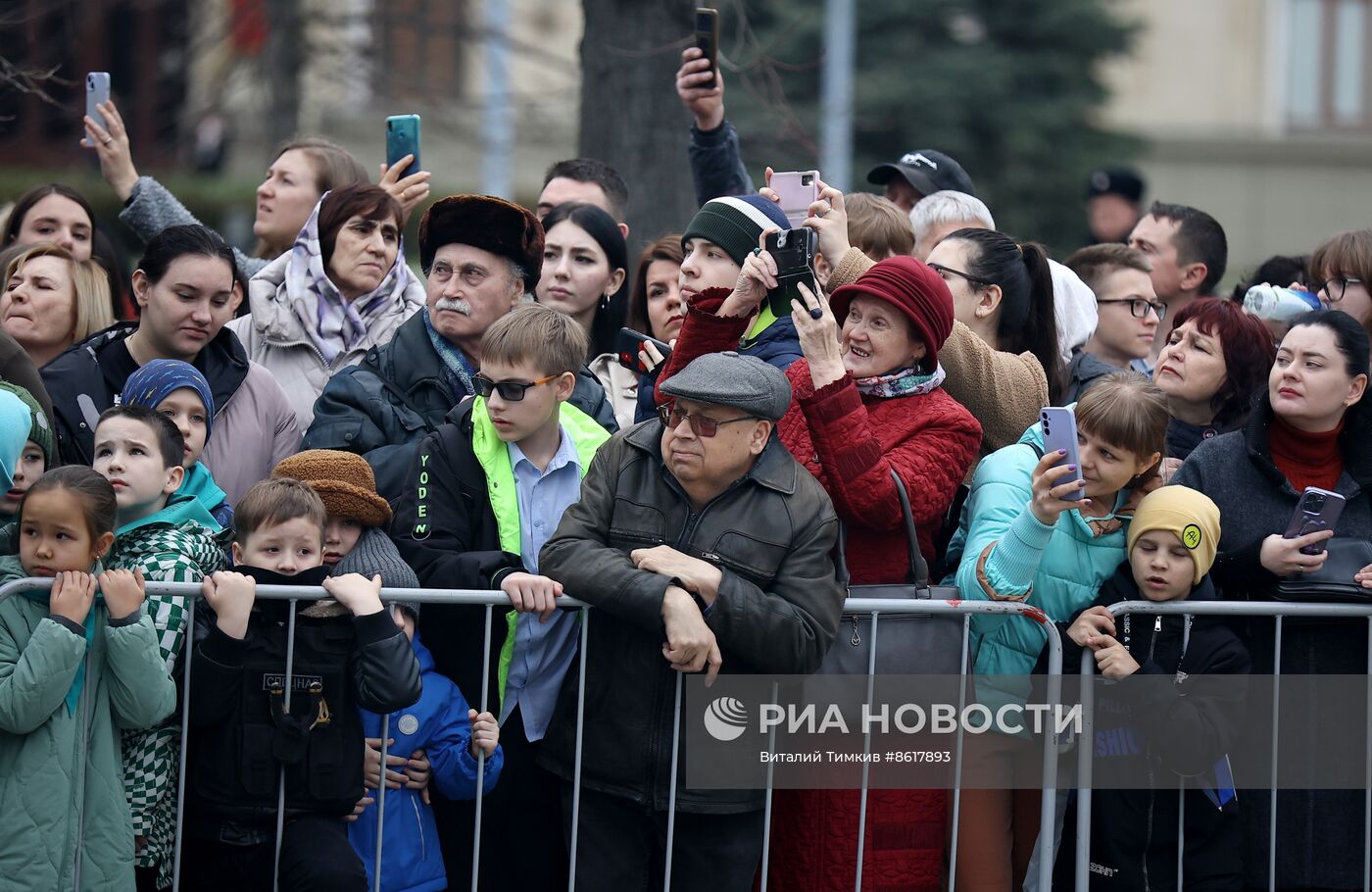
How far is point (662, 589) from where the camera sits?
4.30m

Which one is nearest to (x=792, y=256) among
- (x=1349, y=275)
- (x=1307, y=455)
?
(x=1307, y=455)

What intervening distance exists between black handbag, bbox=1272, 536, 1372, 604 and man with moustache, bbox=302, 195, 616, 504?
2078 mm

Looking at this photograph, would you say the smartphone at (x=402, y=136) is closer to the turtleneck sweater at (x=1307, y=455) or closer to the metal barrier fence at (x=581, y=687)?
the metal barrier fence at (x=581, y=687)

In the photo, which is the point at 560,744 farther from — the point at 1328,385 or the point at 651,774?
the point at 1328,385

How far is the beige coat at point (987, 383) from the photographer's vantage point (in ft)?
17.2

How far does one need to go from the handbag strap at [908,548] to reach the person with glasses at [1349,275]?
2.13m

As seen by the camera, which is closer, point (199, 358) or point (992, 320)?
point (199, 358)

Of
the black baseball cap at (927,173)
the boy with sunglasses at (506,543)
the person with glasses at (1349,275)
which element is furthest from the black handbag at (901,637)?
the black baseball cap at (927,173)

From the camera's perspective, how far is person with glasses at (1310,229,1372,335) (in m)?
5.89

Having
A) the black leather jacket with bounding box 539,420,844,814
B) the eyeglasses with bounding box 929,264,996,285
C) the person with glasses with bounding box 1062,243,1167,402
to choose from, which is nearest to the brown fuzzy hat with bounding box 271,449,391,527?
the black leather jacket with bounding box 539,420,844,814

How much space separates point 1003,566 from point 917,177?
259cm

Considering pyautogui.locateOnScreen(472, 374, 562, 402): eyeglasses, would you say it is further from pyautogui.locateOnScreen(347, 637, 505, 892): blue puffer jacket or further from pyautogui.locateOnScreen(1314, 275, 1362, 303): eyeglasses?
pyautogui.locateOnScreen(1314, 275, 1362, 303): eyeglasses

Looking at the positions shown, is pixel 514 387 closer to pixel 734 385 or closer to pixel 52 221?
pixel 734 385

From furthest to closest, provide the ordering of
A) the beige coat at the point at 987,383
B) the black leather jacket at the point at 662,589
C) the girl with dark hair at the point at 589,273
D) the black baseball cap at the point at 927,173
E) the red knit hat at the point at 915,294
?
the black baseball cap at the point at 927,173, the girl with dark hair at the point at 589,273, the beige coat at the point at 987,383, the red knit hat at the point at 915,294, the black leather jacket at the point at 662,589
